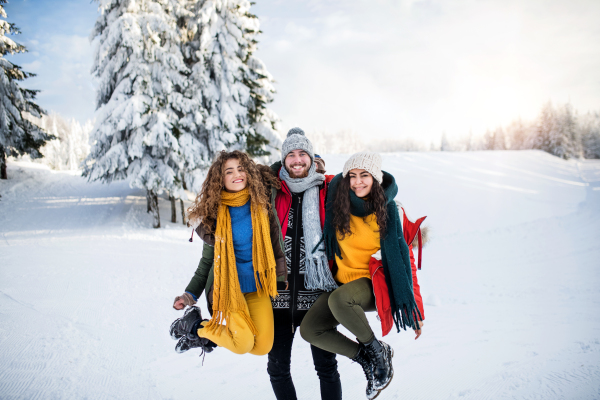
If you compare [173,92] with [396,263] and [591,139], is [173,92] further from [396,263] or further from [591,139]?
[591,139]

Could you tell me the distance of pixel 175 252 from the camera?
26.8 feet

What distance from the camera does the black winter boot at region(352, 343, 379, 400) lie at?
213 cm

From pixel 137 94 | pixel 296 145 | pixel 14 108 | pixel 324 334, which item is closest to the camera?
pixel 324 334

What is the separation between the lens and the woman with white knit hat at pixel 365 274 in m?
2.19

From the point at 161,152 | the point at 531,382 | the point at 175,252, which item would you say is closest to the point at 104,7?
the point at 161,152

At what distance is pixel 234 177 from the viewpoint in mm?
2461

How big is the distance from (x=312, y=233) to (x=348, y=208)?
0.35 metres

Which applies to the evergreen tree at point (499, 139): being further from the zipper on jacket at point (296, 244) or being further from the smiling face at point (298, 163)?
the zipper on jacket at point (296, 244)

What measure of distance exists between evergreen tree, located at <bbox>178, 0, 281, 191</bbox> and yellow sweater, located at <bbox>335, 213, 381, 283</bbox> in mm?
9254

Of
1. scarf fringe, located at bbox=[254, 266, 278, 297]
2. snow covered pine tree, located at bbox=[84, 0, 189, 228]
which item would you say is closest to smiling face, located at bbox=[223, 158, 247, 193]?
scarf fringe, located at bbox=[254, 266, 278, 297]

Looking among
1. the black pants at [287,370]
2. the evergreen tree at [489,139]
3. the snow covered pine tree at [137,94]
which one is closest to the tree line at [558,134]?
the evergreen tree at [489,139]

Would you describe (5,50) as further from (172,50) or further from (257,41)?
(257,41)

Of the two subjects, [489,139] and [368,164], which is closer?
[368,164]

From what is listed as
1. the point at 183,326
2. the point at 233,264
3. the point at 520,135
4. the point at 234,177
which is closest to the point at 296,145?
the point at 234,177
